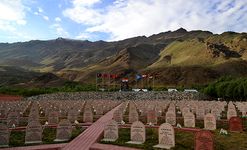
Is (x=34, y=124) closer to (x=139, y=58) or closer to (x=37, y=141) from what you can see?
(x=37, y=141)

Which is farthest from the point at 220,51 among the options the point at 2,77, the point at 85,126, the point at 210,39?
the point at 85,126

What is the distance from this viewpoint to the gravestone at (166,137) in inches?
525

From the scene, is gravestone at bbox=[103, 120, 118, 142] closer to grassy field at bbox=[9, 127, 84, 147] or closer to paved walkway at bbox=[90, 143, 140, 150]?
paved walkway at bbox=[90, 143, 140, 150]

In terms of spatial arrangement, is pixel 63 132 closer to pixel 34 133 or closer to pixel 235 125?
pixel 34 133

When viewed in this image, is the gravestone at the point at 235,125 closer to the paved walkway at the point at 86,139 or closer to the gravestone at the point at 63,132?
the paved walkway at the point at 86,139

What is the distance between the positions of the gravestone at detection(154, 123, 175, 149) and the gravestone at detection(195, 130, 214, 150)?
1482 mm

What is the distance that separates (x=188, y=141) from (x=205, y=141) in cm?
281

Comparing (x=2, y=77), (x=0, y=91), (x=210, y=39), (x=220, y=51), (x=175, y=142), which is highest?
(x=210, y=39)

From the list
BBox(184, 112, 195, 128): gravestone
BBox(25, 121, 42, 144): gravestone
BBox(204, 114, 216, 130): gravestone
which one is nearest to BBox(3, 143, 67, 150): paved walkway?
BBox(25, 121, 42, 144): gravestone

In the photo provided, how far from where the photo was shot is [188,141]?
14.6m

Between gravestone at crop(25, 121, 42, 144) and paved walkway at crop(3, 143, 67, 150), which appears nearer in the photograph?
paved walkway at crop(3, 143, 67, 150)

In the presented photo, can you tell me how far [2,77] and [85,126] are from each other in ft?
457

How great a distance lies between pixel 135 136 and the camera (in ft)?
47.5

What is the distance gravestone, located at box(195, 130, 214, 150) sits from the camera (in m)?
11.8
